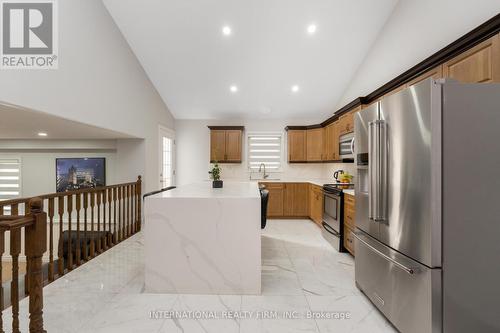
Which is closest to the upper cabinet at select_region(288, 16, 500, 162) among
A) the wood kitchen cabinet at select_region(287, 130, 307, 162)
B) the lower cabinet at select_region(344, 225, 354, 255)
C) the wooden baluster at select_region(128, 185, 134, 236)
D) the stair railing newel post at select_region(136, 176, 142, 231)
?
the wood kitchen cabinet at select_region(287, 130, 307, 162)

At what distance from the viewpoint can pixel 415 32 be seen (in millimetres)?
3137

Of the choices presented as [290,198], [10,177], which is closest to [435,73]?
[290,198]

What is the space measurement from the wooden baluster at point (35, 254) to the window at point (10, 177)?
5390mm

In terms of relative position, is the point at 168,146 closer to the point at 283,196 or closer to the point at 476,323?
the point at 283,196

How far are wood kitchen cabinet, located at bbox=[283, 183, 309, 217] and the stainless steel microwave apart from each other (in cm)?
144

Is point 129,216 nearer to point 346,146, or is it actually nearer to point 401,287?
point 346,146

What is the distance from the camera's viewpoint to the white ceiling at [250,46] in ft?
11.8

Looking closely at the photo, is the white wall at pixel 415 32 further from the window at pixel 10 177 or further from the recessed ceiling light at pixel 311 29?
the window at pixel 10 177

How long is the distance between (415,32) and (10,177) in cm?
822

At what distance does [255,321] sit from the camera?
1998 millimetres

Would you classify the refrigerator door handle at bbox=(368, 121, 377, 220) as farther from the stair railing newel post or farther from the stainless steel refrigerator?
the stair railing newel post

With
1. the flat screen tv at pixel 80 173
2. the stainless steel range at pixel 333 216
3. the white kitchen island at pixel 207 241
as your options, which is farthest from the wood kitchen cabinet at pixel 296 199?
the flat screen tv at pixel 80 173

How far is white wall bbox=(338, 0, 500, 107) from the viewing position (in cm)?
234

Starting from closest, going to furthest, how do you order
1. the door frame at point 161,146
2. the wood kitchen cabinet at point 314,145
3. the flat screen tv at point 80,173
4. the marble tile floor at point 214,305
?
the marble tile floor at point 214,305 → the flat screen tv at point 80,173 → the door frame at point 161,146 → the wood kitchen cabinet at point 314,145
